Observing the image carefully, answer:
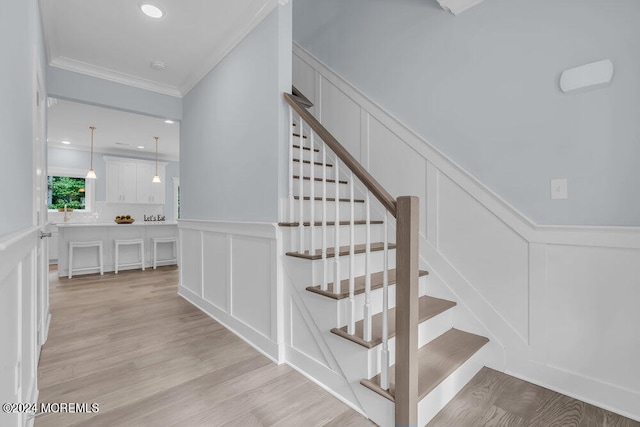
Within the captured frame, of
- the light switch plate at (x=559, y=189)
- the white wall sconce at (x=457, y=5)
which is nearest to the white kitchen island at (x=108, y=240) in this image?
the white wall sconce at (x=457, y=5)

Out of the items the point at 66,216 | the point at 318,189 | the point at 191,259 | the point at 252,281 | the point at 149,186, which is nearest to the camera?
the point at 252,281

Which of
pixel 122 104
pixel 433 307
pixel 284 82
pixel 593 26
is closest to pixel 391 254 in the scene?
pixel 433 307

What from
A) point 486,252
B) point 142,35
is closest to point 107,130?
point 142,35

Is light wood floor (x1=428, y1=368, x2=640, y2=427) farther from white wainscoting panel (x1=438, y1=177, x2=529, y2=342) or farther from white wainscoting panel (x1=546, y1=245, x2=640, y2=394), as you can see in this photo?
white wainscoting panel (x1=438, y1=177, x2=529, y2=342)

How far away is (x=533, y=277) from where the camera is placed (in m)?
1.86

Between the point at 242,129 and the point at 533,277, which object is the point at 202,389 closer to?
the point at 242,129

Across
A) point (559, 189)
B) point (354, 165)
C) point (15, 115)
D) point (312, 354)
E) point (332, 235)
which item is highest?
point (15, 115)

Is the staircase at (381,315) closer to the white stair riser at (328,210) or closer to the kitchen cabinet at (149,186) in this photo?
the white stair riser at (328,210)

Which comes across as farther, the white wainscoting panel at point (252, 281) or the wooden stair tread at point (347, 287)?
the white wainscoting panel at point (252, 281)

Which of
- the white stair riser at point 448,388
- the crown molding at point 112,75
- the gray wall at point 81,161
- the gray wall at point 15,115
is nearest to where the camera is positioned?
the gray wall at point 15,115

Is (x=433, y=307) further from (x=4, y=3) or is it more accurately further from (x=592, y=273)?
(x=4, y=3)

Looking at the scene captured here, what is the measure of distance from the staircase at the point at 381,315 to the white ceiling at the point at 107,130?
13.2 feet

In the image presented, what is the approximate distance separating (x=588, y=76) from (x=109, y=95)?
4.09 m

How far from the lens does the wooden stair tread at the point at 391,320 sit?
1.55 metres
